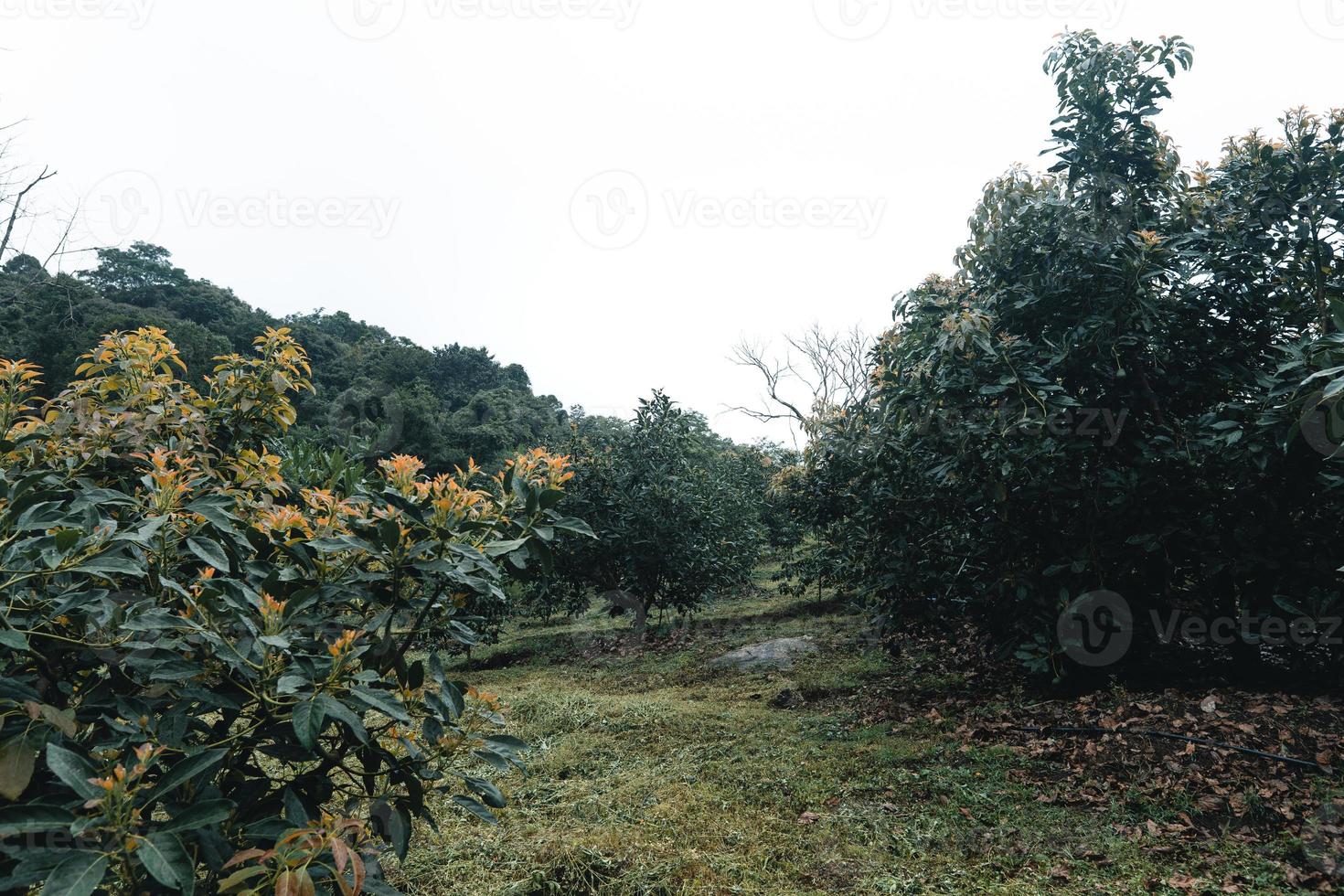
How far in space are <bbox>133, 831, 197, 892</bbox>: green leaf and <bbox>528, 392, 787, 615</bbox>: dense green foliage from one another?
7348 mm

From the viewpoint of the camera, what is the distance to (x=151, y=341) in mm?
2326

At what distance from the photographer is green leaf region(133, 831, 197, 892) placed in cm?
110

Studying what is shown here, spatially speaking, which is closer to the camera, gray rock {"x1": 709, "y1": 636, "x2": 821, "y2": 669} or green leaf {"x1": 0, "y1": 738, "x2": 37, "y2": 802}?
green leaf {"x1": 0, "y1": 738, "x2": 37, "y2": 802}

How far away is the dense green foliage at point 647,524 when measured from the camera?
8.80m

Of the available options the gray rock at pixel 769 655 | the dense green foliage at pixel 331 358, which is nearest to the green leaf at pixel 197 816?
the gray rock at pixel 769 655

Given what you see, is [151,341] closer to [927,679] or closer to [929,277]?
[929,277]

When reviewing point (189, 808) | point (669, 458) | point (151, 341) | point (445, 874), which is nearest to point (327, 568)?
point (189, 808)

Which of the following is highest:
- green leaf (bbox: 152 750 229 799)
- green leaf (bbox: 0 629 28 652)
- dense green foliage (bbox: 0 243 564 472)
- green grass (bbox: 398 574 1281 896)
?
dense green foliage (bbox: 0 243 564 472)

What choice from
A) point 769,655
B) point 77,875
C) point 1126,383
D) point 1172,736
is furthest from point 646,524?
point 77,875

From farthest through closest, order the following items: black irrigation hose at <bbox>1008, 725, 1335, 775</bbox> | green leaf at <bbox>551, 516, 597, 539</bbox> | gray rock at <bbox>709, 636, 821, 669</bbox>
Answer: gray rock at <bbox>709, 636, 821, 669</bbox>, black irrigation hose at <bbox>1008, 725, 1335, 775</bbox>, green leaf at <bbox>551, 516, 597, 539</bbox>

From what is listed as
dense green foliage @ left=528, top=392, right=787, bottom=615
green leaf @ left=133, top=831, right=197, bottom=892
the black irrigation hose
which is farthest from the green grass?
dense green foliage @ left=528, top=392, right=787, bottom=615

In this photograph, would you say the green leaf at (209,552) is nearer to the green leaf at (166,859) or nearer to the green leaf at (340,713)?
the green leaf at (340,713)

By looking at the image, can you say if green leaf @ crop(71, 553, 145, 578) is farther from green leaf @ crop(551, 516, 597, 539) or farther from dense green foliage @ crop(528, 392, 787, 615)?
dense green foliage @ crop(528, 392, 787, 615)

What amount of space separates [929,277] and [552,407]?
76.8 ft
